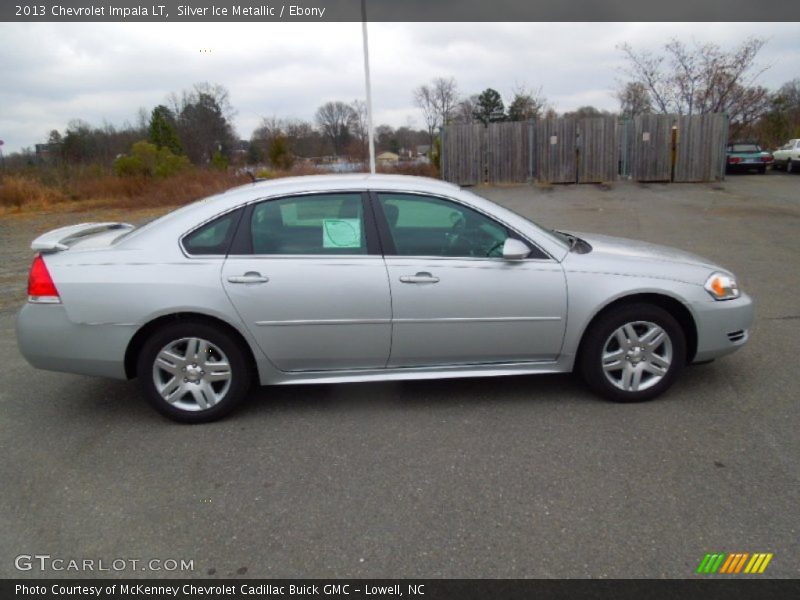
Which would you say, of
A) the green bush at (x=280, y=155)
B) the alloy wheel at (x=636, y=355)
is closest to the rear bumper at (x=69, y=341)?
the alloy wheel at (x=636, y=355)

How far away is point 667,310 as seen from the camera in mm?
3746

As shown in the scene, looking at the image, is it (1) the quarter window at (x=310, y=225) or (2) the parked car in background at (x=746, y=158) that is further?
(2) the parked car in background at (x=746, y=158)

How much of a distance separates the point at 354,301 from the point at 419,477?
116cm

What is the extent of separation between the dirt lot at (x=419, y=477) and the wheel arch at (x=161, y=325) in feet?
1.50

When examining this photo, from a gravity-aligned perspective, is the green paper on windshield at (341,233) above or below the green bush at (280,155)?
below

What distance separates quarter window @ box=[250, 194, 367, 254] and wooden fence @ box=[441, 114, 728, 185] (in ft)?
60.2

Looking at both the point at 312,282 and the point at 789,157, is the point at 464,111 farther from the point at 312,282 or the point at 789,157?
the point at 312,282

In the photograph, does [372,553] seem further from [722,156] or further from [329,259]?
[722,156]

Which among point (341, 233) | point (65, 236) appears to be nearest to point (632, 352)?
point (341, 233)

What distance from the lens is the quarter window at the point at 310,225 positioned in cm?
357

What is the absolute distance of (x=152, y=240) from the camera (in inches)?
140

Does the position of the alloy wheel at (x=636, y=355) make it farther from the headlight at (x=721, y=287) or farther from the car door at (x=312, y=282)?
the car door at (x=312, y=282)
